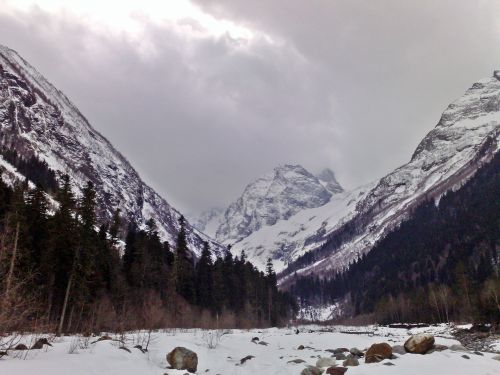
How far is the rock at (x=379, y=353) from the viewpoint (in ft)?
74.5

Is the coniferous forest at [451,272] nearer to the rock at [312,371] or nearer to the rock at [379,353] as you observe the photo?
the rock at [379,353]

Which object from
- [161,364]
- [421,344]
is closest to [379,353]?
[421,344]

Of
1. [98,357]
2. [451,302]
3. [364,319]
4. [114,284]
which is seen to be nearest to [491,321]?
[451,302]

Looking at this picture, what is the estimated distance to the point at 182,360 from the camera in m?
22.3

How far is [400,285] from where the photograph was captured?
18100cm

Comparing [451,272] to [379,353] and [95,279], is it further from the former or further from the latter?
[379,353]

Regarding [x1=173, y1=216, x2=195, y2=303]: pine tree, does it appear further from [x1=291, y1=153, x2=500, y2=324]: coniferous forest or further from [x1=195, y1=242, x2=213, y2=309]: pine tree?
[x1=291, y1=153, x2=500, y2=324]: coniferous forest

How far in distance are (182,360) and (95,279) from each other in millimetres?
34475

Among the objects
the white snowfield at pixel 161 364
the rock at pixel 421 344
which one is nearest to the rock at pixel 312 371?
the white snowfield at pixel 161 364

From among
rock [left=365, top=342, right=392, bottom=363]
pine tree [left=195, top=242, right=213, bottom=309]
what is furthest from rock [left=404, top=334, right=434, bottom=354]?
pine tree [left=195, top=242, right=213, bottom=309]

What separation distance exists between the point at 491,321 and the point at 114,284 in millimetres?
55252

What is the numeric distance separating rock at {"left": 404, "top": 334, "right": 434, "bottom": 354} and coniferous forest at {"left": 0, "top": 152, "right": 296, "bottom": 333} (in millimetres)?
17977

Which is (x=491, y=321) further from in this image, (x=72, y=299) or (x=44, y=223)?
(x=44, y=223)

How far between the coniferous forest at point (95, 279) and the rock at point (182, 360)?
21.6 ft
